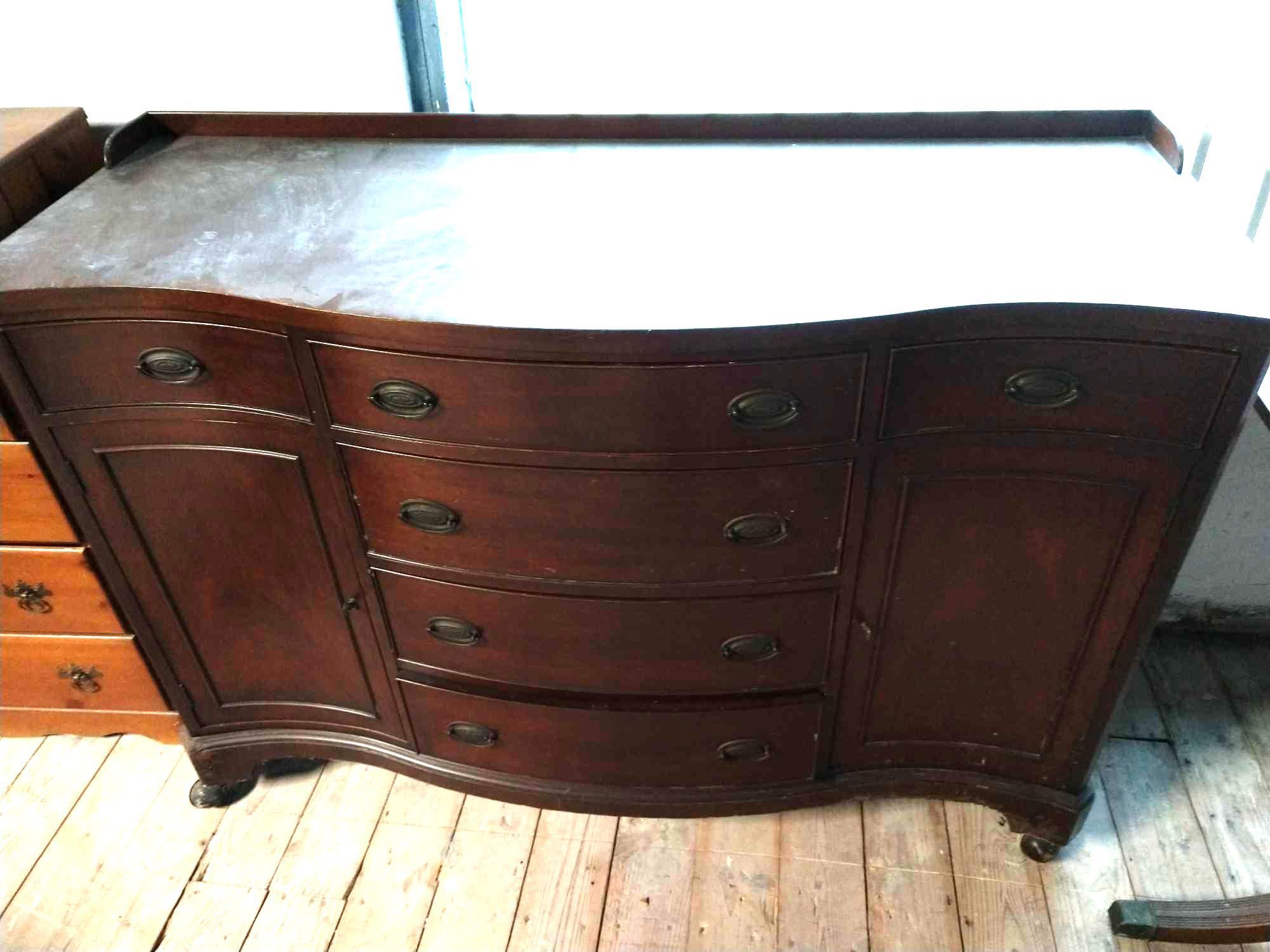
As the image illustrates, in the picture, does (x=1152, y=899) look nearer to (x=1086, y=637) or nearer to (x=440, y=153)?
(x=1086, y=637)

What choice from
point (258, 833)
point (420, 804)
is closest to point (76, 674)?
point (258, 833)

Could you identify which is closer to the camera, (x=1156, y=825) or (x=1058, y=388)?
(x=1058, y=388)

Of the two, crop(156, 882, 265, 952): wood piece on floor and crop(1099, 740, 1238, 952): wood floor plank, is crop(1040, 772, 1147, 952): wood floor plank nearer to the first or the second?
crop(1099, 740, 1238, 952): wood floor plank

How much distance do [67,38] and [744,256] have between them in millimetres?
1139

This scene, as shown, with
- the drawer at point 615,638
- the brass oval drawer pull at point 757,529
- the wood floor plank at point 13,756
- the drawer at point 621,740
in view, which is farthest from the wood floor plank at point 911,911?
the wood floor plank at point 13,756

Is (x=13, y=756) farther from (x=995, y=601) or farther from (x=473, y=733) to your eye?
(x=995, y=601)

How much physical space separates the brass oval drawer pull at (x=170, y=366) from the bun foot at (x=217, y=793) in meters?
0.81

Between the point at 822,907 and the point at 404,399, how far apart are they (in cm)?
101

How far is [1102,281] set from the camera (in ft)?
3.22

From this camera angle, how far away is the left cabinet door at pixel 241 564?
1.18 meters

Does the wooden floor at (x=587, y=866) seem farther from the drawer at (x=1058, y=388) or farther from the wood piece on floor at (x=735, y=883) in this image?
the drawer at (x=1058, y=388)

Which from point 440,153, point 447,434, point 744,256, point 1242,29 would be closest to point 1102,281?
point 744,256

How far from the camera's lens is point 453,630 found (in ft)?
4.24

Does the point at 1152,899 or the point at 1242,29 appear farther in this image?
the point at 1152,899
